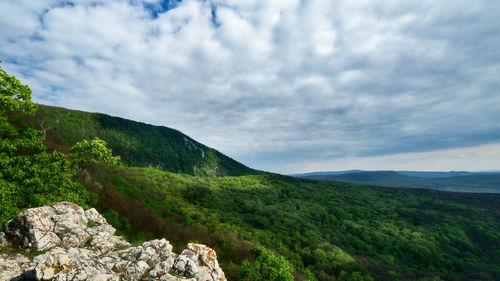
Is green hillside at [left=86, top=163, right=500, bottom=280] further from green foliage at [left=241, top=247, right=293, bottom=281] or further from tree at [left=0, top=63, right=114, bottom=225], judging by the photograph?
tree at [left=0, top=63, right=114, bottom=225]

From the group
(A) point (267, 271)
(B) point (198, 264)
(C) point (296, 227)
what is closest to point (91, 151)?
(B) point (198, 264)

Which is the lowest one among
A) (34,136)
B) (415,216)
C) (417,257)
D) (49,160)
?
(417,257)

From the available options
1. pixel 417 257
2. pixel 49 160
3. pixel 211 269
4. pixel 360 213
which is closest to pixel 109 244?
pixel 211 269

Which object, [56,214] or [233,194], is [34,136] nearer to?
[56,214]

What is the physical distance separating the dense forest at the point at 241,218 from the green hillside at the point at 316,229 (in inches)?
21.3

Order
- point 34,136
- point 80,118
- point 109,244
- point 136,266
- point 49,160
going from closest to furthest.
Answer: point 136,266, point 109,244, point 34,136, point 49,160, point 80,118

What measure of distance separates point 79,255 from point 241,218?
11042 cm

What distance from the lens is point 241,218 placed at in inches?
4614

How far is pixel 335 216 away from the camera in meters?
163

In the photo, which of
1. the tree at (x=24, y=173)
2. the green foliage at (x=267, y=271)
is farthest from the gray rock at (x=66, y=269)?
the green foliage at (x=267, y=271)

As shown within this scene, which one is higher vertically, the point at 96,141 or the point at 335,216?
the point at 96,141

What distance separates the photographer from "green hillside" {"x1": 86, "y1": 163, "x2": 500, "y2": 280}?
55.3 meters

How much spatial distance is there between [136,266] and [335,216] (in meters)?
177

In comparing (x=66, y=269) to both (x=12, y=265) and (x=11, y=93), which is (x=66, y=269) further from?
(x=11, y=93)
